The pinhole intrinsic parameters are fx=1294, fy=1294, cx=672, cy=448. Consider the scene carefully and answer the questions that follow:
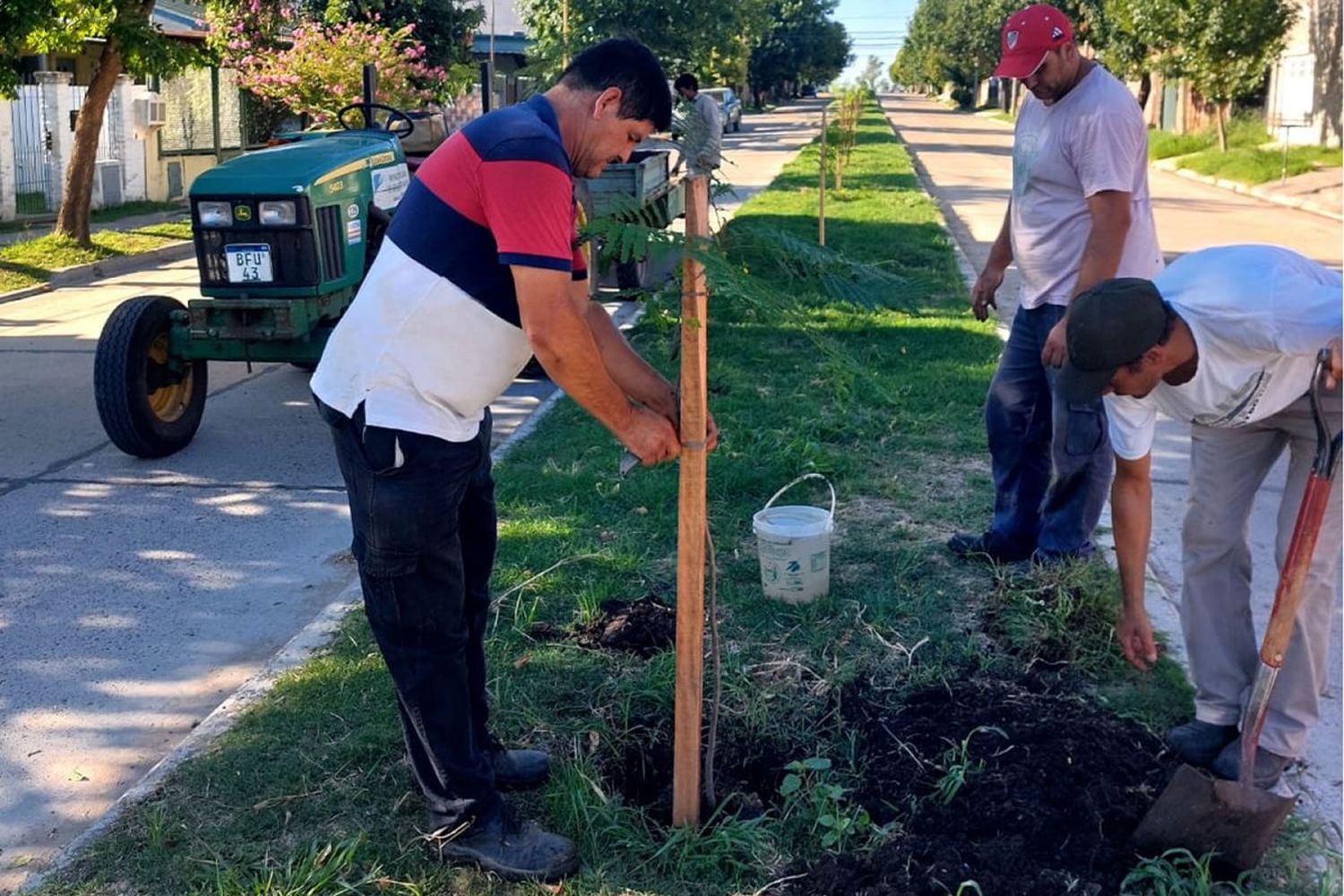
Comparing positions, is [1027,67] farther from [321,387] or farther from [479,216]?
[321,387]

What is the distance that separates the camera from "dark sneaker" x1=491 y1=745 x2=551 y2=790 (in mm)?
3443

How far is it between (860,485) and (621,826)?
2957mm

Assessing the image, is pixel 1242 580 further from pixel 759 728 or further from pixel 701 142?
pixel 701 142

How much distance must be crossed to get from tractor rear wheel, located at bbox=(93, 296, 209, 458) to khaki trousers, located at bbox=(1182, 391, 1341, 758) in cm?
528

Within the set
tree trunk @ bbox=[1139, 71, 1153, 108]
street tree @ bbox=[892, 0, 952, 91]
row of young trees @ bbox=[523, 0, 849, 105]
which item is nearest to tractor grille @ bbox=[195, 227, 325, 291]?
row of young trees @ bbox=[523, 0, 849, 105]

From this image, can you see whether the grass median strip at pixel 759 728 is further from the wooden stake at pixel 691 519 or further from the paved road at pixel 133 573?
the paved road at pixel 133 573

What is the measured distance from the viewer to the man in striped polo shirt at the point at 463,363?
2.62m

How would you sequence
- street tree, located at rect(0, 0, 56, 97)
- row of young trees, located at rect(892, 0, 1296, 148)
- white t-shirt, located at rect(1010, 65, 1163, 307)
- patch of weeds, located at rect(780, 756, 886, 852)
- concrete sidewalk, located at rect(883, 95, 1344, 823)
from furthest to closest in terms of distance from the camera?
row of young trees, located at rect(892, 0, 1296, 148), street tree, located at rect(0, 0, 56, 97), white t-shirt, located at rect(1010, 65, 1163, 307), concrete sidewalk, located at rect(883, 95, 1344, 823), patch of weeds, located at rect(780, 756, 886, 852)

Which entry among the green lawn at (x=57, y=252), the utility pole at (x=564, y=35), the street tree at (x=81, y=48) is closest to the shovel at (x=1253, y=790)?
the green lawn at (x=57, y=252)

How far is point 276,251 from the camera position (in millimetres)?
7098

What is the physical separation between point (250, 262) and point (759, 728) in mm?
4628

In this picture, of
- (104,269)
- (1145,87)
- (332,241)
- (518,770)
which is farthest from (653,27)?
(1145,87)

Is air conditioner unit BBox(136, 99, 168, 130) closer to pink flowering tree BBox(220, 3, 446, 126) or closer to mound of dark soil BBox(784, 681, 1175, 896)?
pink flowering tree BBox(220, 3, 446, 126)

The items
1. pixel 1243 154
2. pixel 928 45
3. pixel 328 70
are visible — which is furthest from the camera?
pixel 928 45
